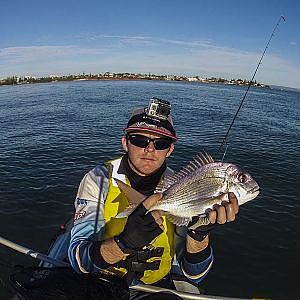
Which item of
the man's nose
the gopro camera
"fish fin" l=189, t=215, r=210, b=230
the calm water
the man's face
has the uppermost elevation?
the gopro camera

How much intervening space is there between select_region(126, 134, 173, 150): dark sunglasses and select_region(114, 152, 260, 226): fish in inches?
29.0

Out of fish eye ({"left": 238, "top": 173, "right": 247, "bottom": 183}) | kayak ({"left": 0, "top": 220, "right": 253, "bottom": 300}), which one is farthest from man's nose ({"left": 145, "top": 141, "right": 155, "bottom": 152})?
kayak ({"left": 0, "top": 220, "right": 253, "bottom": 300})

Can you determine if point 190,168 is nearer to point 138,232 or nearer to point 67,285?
point 138,232

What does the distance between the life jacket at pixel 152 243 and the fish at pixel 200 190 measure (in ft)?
2.84

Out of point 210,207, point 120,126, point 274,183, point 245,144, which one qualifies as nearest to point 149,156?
point 210,207

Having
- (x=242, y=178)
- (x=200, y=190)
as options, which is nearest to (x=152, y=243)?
(x=200, y=190)

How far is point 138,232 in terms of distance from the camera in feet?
11.3

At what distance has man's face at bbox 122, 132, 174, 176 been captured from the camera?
4480mm

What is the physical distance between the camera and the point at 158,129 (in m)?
4.43

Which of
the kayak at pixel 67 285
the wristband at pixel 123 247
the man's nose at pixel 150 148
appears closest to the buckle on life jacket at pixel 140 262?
the kayak at pixel 67 285

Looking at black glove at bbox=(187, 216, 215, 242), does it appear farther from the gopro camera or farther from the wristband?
the gopro camera

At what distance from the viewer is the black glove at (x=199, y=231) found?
3.84 m

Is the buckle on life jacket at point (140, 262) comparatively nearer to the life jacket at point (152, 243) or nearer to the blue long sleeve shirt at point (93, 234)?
the life jacket at point (152, 243)

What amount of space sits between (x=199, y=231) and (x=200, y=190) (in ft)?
2.14
